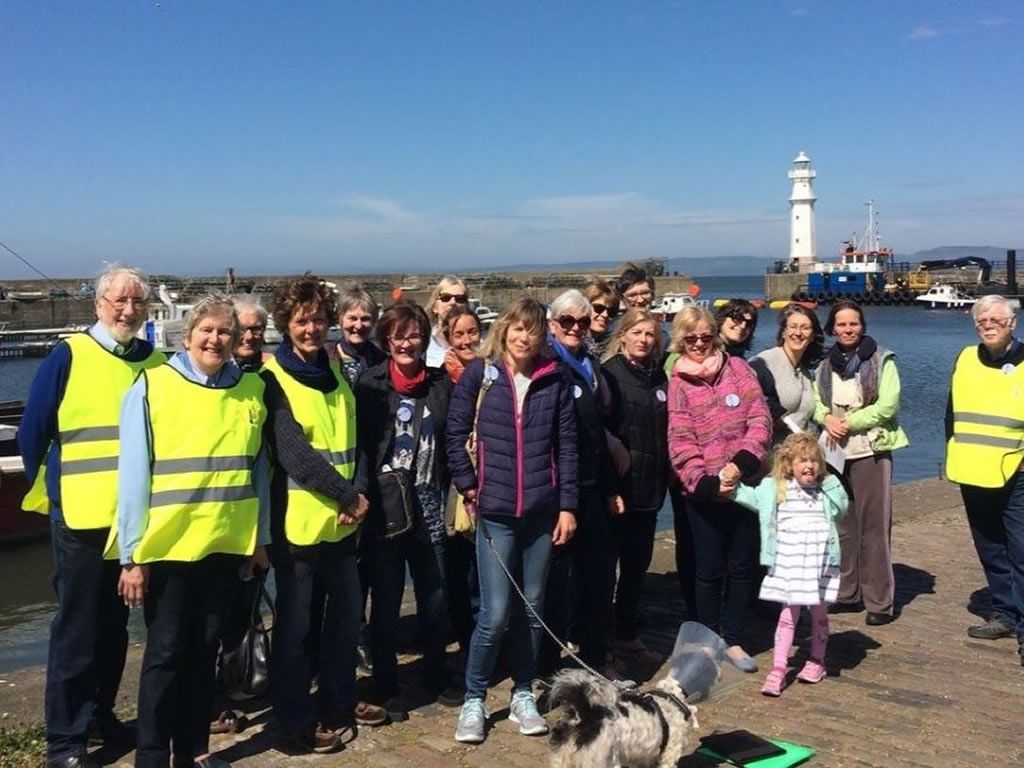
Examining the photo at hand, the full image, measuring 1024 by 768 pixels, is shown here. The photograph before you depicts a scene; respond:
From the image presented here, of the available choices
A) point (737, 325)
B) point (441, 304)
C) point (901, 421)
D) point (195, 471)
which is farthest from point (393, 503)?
point (901, 421)

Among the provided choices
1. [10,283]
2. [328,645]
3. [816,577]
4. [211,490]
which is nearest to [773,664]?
[816,577]

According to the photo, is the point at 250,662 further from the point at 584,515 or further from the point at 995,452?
the point at 995,452

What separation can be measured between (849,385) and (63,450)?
4.68 m

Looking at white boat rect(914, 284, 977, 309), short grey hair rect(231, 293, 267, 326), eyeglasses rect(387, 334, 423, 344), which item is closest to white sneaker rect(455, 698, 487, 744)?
eyeglasses rect(387, 334, 423, 344)

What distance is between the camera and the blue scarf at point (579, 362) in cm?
479

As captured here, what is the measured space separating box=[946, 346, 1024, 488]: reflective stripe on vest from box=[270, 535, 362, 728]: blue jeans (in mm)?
3869

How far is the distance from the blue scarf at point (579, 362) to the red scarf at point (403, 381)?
739mm

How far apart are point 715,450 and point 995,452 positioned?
6.36ft

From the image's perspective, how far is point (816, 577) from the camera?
199 inches

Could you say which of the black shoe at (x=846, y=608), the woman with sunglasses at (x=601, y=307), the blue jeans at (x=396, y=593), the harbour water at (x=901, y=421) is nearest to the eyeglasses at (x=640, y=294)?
the woman with sunglasses at (x=601, y=307)

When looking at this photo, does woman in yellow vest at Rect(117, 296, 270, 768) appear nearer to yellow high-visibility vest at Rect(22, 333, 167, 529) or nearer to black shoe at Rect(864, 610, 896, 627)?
yellow high-visibility vest at Rect(22, 333, 167, 529)

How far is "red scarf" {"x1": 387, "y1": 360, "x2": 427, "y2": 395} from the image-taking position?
4.50 meters

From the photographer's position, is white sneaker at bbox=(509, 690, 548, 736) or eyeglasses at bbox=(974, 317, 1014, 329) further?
eyeglasses at bbox=(974, 317, 1014, 329)

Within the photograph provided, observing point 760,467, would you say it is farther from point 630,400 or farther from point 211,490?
point 211,490
